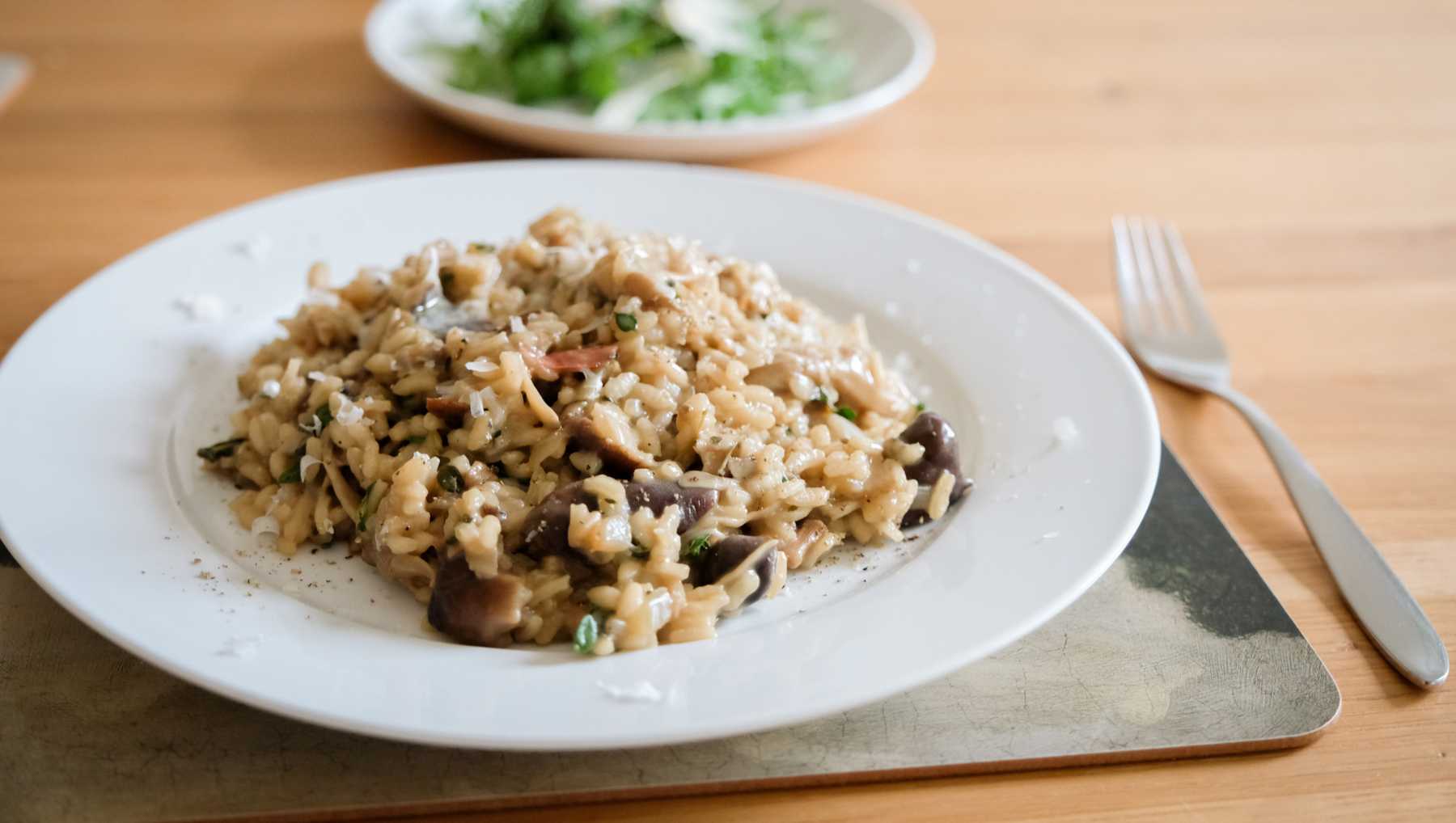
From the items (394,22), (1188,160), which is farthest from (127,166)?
(1188,160)

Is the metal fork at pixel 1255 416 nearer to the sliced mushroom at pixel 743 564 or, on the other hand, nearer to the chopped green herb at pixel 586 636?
the sliced mushroom at pixel 743 564

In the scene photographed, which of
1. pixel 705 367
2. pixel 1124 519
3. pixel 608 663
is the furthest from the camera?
pixel 705 367

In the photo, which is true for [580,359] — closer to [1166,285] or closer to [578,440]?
[578,440]

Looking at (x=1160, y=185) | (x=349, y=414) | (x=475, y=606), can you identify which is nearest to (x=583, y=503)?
(x=475, y=606)

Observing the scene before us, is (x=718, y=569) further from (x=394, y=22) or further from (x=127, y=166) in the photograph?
(x=394, y=22)

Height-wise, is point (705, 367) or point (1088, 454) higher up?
point (705, 367)

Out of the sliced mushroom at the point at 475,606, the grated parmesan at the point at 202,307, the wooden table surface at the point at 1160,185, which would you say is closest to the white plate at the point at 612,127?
the wooden table surface at the point at 1160,185
